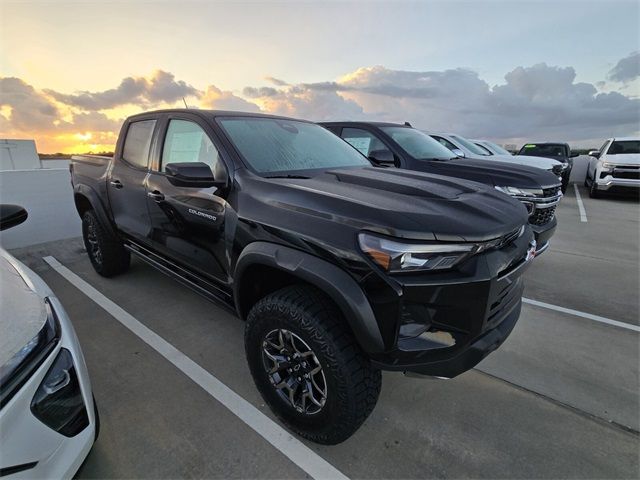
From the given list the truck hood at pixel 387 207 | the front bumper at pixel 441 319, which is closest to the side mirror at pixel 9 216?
the truck hood at pixel 387 207

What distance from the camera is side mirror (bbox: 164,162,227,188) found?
2.13m

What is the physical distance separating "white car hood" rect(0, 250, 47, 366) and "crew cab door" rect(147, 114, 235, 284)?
98cm

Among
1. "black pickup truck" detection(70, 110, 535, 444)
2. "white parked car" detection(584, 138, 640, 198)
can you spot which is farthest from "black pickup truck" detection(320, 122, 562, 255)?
"white parked car" detection(584, 138, 640, 198)

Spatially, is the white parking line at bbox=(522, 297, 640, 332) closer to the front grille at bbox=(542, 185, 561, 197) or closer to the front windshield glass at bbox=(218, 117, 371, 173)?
the front grille at bbox=(542, 185, 561, 197)

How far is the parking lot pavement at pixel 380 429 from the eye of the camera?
184cm

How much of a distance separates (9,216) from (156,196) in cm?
93

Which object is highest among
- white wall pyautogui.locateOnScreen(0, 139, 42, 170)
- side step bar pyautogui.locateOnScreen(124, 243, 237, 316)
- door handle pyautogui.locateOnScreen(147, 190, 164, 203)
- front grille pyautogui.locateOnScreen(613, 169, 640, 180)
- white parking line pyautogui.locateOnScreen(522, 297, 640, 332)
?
door handle pyautogui.locateOnScreen(147, 190, 164, 203)

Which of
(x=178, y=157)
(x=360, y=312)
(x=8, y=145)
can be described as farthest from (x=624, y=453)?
(x=8, y=145)

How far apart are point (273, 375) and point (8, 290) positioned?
1.33 m

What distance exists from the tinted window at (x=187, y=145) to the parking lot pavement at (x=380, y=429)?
150 centimetres

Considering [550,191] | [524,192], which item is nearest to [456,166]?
[524,192]

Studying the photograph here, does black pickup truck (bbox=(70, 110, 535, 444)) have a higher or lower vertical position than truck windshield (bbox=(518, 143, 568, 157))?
higher

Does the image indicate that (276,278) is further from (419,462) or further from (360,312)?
(419,462)

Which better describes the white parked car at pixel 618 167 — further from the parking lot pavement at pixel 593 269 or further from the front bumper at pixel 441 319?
the front bumper at pixel 441 319
